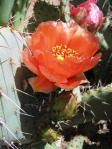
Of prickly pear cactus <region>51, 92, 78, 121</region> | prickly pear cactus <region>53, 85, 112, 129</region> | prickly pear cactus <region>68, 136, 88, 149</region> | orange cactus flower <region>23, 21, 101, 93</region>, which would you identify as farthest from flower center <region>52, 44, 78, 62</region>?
prickly pear cactus <region>68, 136, 88, 149</region>

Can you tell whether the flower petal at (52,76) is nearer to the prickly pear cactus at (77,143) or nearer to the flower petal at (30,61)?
the flower petal at (30,61)

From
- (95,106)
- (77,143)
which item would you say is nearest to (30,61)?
(95,106)

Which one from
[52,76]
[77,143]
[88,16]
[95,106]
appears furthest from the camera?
[77,143]

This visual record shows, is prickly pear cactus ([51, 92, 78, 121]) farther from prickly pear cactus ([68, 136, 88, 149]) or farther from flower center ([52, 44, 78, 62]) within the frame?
prickly pear cactus ([68, 136, 88, 149])

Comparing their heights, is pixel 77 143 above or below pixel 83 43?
below

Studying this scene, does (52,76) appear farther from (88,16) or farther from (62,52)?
(88,16)

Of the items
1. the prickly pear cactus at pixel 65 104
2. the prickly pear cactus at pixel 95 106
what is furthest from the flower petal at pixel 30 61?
the prickly pear cactus at pixel 95 106
